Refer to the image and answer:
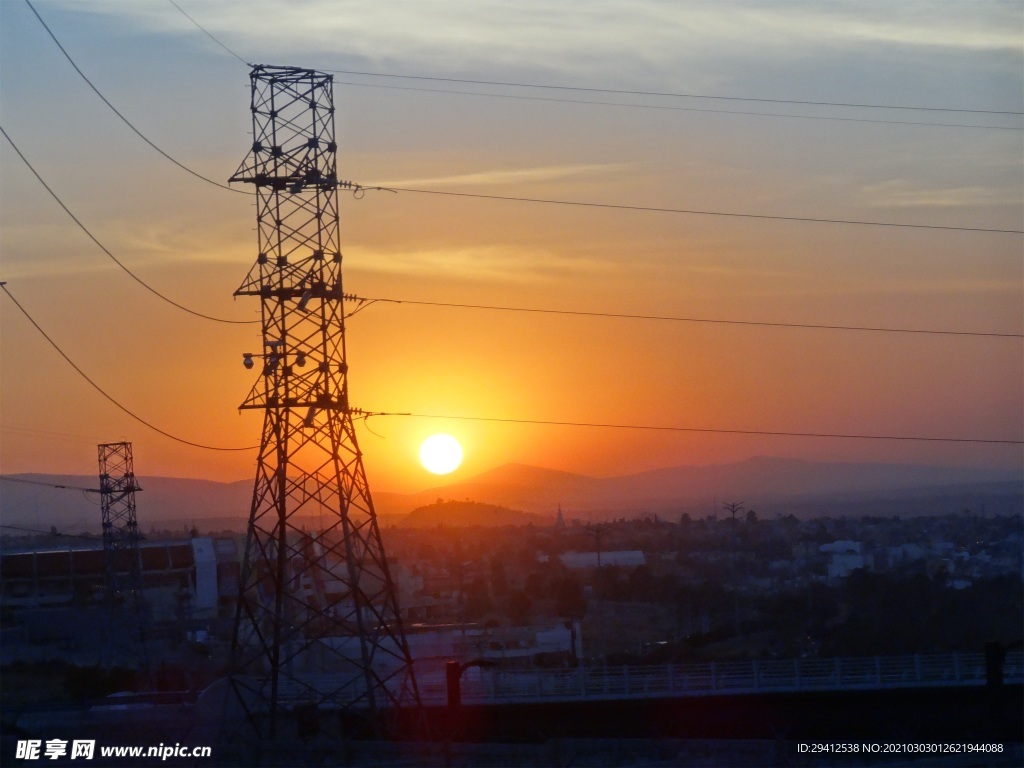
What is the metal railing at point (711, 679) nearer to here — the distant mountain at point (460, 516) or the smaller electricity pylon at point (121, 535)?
the smaller electricity pylon at point (121, 535)

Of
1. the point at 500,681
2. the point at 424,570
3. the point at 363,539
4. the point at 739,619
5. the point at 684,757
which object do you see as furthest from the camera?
the point at 424,570

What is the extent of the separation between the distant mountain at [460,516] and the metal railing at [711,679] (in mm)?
112457

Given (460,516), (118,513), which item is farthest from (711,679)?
(460,516)

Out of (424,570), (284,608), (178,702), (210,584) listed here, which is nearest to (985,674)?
(284,608)

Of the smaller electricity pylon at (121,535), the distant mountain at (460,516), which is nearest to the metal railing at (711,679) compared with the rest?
the smaller electricity pylon at (121,535)

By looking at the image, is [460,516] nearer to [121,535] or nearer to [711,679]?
[121,535]

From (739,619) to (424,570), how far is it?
22801 mm

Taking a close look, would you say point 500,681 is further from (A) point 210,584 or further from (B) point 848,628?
(A) point 210,584

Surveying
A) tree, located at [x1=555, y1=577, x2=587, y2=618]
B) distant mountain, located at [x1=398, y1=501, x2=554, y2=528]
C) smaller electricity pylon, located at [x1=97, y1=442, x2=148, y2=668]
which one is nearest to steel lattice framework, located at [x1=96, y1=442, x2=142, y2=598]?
smaller electricity pylon, located at [x1=97, y1=442, x2=148, y2=668]

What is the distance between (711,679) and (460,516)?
432 feet

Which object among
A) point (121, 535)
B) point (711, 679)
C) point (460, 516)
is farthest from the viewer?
point (460, 516)

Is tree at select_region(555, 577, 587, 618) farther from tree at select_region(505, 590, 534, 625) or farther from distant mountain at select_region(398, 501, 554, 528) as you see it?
distant mountain at select_region(398, 501, 554, 528)

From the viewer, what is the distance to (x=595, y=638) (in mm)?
44531

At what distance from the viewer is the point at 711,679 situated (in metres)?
26.4
